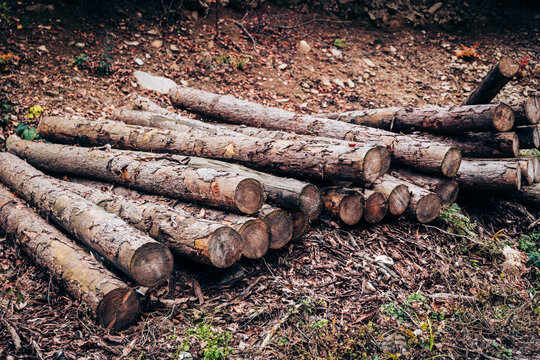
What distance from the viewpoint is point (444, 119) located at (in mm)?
4688

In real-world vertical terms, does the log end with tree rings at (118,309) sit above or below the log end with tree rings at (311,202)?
below

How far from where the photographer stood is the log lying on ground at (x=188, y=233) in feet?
9.87

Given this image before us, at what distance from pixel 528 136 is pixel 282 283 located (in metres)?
3.88

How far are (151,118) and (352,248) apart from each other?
142 inches

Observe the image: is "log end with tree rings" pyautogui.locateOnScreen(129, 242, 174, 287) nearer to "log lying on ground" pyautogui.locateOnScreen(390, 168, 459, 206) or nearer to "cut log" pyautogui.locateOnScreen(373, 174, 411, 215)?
"cut log" pyautogui.locateOnScreen(373, 174, 411, 215)

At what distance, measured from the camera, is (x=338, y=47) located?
9.76m

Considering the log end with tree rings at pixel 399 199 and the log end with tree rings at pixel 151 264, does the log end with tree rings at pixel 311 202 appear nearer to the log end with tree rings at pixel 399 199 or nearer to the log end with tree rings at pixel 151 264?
the log end with tree rings at pixel 399 199

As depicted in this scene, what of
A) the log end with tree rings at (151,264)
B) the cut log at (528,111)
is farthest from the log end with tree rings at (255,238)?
the cut log at (528,111)

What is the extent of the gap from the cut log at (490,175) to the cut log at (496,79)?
1.03 meters

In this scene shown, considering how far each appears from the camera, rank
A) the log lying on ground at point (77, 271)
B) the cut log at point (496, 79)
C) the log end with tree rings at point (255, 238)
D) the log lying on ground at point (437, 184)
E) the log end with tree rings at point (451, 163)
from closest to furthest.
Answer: the log lying on ground at point (77, 271) → the log end with tree rings at point (255, 238) → the log end with tree rings at point (451, 163) → the log lying on ground at point (437, 184) → the cut log at point (496, 79)

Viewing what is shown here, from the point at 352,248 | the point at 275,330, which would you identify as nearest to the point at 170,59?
the point at 352,248

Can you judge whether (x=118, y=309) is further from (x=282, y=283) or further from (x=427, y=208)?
(x=427, y=208)

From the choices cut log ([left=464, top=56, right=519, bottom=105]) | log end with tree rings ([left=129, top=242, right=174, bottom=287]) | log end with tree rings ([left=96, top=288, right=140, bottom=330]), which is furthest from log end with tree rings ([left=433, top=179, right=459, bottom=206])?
log end with tree rings ([left=96, top=288, right=140, bottom=330])

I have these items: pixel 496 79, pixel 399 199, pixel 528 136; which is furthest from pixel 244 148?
pixel 528 136
